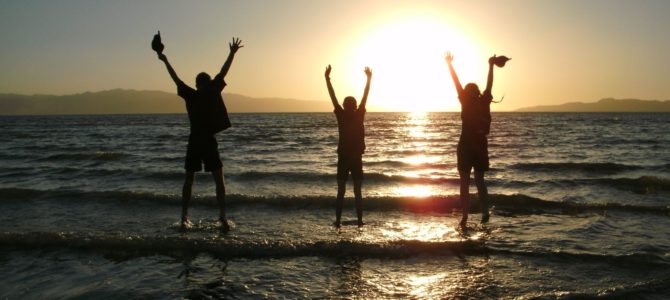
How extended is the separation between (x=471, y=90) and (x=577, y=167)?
10930 millimetres

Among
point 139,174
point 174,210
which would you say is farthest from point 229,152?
point 174,210

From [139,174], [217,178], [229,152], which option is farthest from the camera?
[229,152]

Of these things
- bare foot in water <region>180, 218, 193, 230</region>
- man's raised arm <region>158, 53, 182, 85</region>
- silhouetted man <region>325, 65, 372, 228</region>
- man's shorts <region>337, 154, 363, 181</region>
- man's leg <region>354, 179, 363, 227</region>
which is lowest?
bare foot in water <region>180, 218, 193, 230</region>

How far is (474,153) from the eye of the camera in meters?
7.14

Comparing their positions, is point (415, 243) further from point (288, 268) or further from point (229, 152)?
point (229, 152)

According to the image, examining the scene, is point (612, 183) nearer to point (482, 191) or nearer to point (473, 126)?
point (482, 191)

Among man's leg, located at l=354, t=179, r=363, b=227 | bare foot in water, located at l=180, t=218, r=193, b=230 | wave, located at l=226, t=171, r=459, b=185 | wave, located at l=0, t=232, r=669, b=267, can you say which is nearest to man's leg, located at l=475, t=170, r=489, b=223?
wave, located at l=0, t=232, r=669, b=267

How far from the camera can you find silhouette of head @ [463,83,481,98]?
6934 mm

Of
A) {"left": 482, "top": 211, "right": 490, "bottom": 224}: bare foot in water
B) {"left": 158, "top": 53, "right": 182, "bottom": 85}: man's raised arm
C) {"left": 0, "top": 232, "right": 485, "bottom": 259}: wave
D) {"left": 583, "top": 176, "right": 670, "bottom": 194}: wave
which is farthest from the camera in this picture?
{"left": 583, "top": 176, "right": 670, "bottom": 194}: wave

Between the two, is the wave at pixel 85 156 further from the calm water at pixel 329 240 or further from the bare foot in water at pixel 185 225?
the bare foot in water at pixel 185 225

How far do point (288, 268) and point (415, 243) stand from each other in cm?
187

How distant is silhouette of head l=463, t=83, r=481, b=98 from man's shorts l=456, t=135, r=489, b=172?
0.65 m

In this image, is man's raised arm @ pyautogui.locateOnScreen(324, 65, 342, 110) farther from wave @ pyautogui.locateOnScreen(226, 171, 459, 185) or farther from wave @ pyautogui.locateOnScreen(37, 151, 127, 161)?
wave @ pyautogui.locateOnScreen(37, 151, 127, 161)

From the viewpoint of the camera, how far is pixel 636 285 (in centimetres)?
482
